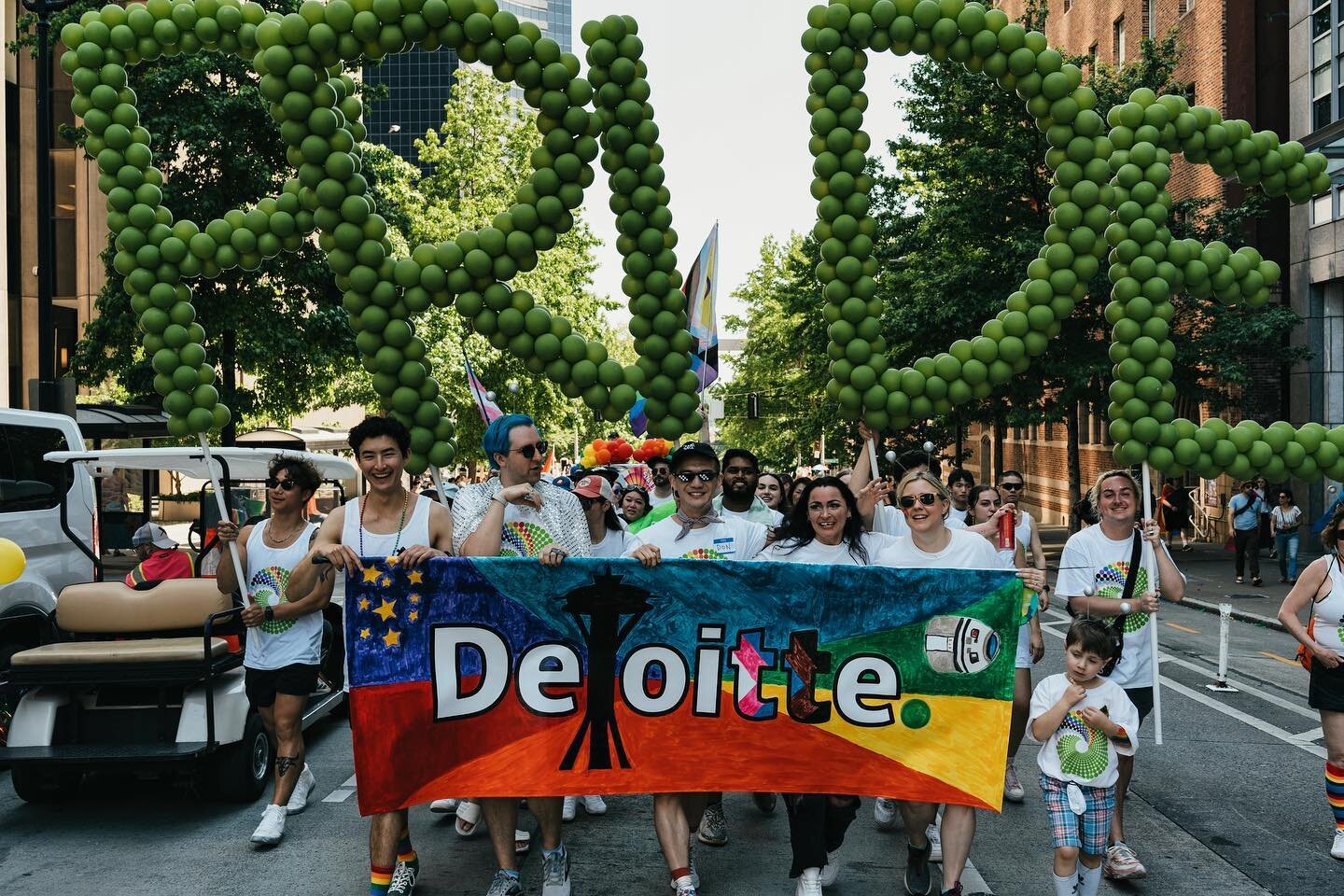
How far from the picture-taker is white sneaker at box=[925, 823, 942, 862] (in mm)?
6105

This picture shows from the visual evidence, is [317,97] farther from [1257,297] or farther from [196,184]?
[196,184]

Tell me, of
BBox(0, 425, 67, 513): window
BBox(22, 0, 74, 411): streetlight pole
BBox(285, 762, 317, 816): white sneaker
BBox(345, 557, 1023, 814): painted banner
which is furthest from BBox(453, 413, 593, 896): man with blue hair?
BBox(22, 0, 74, 411): streetlight pole

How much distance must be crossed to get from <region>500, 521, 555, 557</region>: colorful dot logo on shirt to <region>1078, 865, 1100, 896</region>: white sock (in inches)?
111

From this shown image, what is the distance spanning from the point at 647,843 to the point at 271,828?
6.67 feet

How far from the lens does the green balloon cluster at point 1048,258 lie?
6516 millimetres

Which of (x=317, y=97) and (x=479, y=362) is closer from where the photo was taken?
(x=317, y=97)

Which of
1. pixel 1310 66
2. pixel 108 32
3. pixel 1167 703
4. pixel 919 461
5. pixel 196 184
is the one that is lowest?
pixel 1167 703

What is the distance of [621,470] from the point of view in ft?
61.9

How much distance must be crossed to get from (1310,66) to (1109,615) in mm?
24616

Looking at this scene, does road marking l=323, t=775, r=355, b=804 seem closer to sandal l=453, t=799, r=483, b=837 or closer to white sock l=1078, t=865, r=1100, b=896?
sandal l=453, t=799, r=483, b=837

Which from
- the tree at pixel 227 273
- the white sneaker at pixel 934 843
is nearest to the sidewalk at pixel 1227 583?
the white sneaker at pixel 934 843

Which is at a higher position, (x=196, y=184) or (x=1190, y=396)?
(x=196, y=184)

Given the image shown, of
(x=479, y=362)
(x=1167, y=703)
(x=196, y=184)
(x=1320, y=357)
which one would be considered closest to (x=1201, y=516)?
(x=1320, y=357)

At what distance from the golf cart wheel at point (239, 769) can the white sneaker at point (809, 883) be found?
11.7 feet
